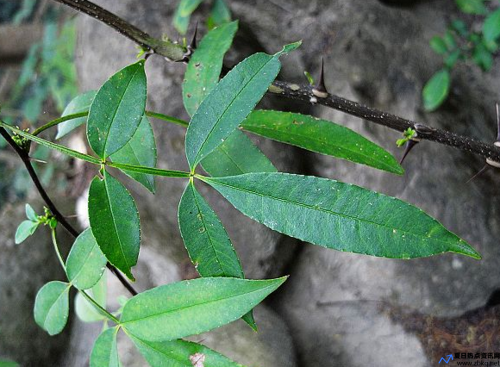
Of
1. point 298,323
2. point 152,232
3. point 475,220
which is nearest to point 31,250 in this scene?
point 152,232

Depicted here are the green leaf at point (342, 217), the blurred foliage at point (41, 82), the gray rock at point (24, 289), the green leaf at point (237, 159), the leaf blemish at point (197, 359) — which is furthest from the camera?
the blurred foliage at point (41, 82)

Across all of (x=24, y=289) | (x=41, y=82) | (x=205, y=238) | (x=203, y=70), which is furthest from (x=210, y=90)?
(x=41, y=82)

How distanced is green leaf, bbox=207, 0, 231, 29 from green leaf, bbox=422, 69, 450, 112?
565mm

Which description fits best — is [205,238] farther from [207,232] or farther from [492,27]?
[492,27]

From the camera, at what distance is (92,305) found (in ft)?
3.31

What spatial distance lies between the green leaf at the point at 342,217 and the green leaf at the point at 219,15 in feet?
2.99

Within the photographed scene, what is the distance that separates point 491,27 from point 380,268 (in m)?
0.67

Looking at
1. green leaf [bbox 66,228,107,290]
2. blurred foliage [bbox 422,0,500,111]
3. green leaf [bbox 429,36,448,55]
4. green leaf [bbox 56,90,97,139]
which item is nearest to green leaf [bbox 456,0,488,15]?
blurred foliage [bbox 422,0,500,111]

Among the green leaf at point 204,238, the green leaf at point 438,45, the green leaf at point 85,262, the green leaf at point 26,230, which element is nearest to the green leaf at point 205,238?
the green leaf at point 204,238

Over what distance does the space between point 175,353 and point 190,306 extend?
0.08m

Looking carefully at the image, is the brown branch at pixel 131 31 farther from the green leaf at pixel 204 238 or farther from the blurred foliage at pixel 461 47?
the blurred foliage at pixel 461 47

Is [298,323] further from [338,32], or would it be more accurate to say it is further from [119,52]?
[119,52]

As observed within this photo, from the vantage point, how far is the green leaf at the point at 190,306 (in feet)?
1.77

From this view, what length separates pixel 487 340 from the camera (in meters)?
1.22
